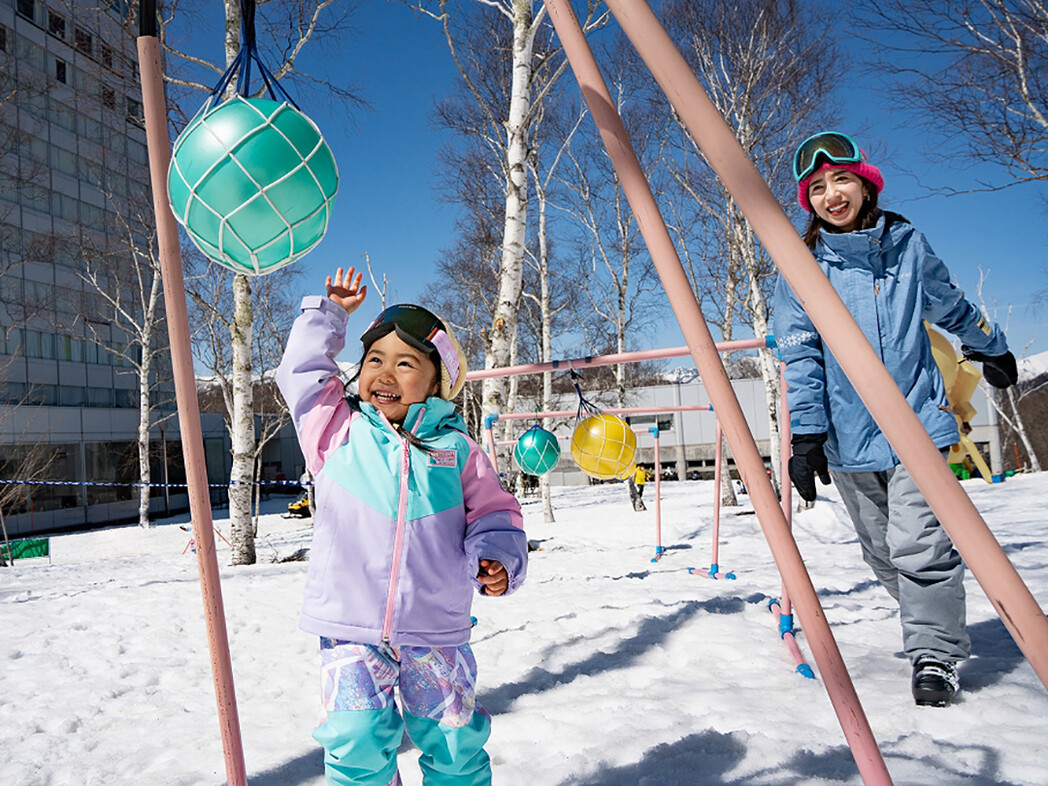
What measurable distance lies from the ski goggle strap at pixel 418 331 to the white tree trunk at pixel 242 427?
24.0 ft

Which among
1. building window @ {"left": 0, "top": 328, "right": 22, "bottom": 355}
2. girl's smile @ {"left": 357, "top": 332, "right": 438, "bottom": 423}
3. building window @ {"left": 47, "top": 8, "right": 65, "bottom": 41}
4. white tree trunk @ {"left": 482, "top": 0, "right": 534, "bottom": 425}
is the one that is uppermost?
building window @ {"left": 47, "top": 8, "right": 65, "bottom": 41}

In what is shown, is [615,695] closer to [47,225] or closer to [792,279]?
[792,279]

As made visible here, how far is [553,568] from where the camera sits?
6730 mm

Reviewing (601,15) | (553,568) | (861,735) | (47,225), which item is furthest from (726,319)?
(47,225)

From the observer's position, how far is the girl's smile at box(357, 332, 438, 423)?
212 cm

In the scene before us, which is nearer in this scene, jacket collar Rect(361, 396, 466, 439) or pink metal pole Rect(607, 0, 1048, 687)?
pink metal pole Rect(607, 0, 1048, 687)

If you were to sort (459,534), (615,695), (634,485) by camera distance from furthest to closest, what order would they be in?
(634,485) < (615,695) < (459,534)

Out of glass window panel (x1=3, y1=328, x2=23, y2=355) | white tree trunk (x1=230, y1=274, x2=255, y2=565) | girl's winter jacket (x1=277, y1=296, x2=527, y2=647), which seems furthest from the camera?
glass window panel (x1=3, y1=328, x2=23, y2=355)

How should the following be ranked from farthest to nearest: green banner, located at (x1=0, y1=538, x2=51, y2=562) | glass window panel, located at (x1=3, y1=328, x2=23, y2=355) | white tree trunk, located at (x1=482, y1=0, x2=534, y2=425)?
glass window panel, located at (x1=3, y1=328, x2=23, y2=355) < green banner, located at (x1=0, y1=538, x2=51, y2=562) < white tree trunk, located at (x1=482, y1=0, x2=534, y2=425)

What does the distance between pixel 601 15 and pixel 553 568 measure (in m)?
6.35

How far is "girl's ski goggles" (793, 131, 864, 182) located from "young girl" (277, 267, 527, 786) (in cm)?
158

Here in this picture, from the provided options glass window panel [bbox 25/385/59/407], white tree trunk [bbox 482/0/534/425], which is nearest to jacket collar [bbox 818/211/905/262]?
white tree trunk [bbox 482/0/534/425]

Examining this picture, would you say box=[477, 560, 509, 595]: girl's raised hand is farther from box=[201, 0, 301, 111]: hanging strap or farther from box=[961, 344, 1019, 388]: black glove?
box=[961, 344, 1019, 388]: black glove

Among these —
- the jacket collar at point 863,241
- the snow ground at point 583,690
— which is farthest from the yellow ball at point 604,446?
the jacket collar at point 863,241
